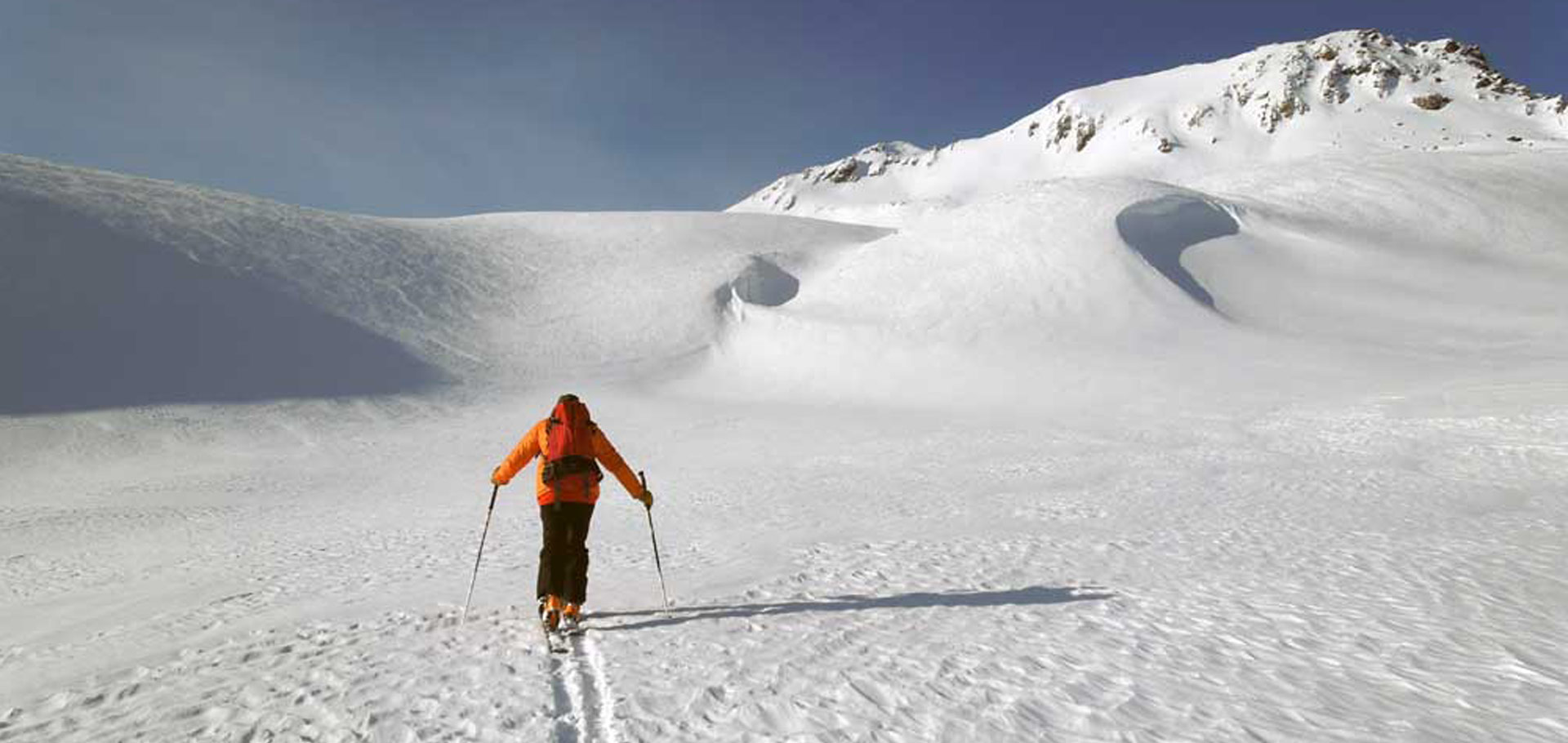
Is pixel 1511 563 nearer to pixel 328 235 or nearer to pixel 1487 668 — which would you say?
pixel 1487 668

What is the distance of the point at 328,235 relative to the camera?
3491 cm

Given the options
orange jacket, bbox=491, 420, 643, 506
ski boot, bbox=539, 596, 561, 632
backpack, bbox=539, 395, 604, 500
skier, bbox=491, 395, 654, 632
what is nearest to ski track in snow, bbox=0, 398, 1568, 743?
ski boot, bbox=539, 596, 561, 632

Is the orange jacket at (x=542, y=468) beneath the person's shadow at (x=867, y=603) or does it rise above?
above

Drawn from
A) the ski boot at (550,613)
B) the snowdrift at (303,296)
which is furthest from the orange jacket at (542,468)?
the snowdrift at (303,296)

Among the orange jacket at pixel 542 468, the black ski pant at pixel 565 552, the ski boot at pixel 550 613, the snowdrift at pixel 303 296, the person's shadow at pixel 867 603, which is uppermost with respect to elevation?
the snowdrift at pixel 303 296

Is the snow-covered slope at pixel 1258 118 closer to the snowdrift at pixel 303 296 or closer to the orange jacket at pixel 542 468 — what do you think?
the snowdrift at pixel 303 296

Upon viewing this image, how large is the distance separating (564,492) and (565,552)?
49 centimetres

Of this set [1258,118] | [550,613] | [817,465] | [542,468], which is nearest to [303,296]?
[817,465]

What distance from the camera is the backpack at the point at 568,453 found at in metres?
6.16

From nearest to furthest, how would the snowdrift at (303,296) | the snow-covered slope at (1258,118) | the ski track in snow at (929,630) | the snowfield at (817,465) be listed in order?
the ski track in snow at (929,630) → the snowfield at (817,465) → the snowdrift at (303,296) → the snow-covered slope at (1258,118)

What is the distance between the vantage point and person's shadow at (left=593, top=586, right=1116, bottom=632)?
6.44 meters

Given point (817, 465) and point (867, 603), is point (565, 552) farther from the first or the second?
point (817, 465)

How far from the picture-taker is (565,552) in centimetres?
609

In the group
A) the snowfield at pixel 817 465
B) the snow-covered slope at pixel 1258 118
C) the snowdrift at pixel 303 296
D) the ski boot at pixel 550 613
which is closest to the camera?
the snowfield at pixel 817 465
